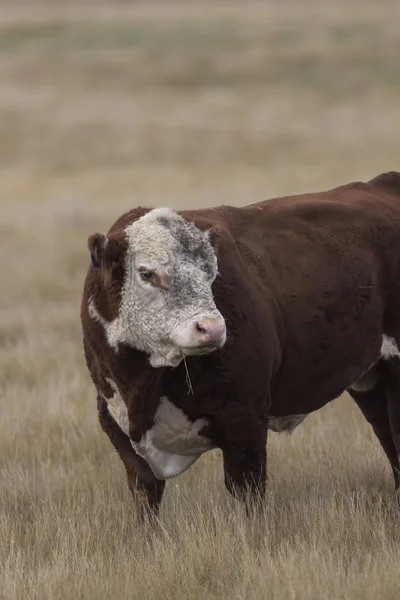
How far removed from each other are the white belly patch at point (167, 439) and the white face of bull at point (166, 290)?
353 mm

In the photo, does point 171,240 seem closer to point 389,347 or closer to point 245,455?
point 245,455

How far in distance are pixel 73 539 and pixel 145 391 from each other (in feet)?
2.59

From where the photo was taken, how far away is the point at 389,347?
19.2 ft

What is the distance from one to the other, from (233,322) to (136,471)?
0.90 metres

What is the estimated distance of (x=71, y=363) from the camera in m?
10.5

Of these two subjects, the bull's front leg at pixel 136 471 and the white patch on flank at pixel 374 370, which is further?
the white patch on flank at pixel 374 370

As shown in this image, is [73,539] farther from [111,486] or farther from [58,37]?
[58,37]

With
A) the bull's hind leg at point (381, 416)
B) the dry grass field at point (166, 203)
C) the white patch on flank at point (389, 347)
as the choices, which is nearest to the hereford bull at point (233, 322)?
the white patch on flank at point (389, 347)

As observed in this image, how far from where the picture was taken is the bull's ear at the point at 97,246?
461cm

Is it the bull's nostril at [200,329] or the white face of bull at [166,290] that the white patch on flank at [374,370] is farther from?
the bull's nostril at [200,329]

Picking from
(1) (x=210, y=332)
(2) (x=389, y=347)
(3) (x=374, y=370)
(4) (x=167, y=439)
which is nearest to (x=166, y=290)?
(1) (x=210, y=332)

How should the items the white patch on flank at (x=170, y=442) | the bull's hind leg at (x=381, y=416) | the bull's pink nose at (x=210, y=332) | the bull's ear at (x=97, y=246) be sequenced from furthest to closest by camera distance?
the bull's hind leg at (x=381, y=416), the white patch on flank at (x=170, y=442), the bull's ear at (x=97, y=246), the bull's pink nose at (x=210, y=332)

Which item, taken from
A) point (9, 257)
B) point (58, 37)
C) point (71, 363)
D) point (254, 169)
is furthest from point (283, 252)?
point (58, 37)

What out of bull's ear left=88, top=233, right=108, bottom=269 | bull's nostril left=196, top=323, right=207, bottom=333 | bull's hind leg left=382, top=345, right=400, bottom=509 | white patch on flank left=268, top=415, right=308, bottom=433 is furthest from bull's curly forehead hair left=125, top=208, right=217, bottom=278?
bull's hind leg left=382, top=345, right=400, bottom=509
